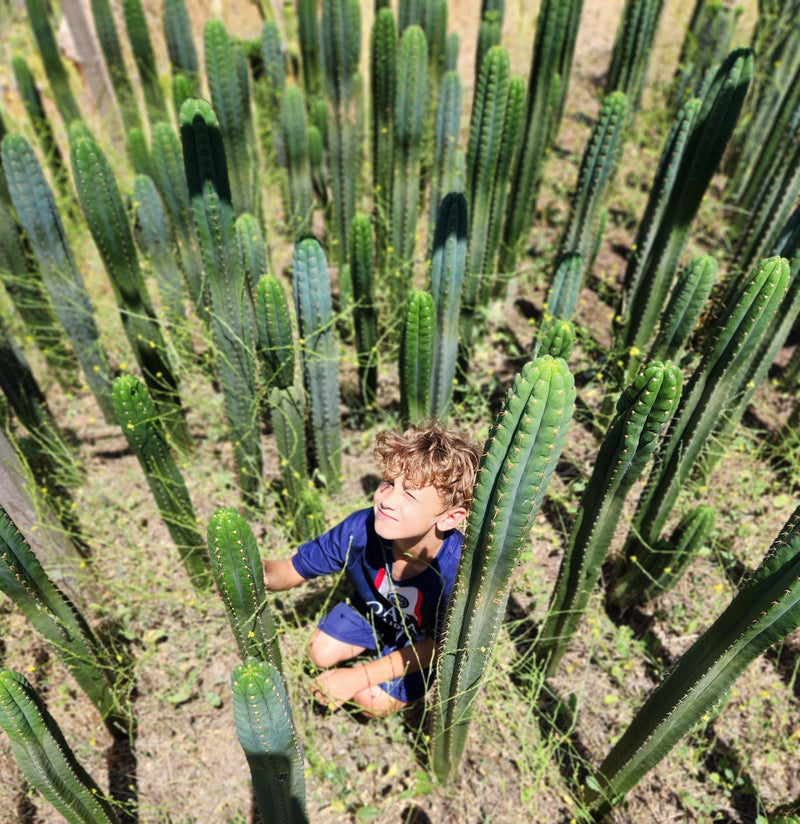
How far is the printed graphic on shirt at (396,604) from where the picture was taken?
7.45ft

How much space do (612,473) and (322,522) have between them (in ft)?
4.98

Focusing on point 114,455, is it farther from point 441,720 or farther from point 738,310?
point 738,310

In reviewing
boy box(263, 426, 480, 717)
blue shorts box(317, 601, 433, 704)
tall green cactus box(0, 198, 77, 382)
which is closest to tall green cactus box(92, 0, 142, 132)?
tall green cactus box(0, 198, 77, 382)

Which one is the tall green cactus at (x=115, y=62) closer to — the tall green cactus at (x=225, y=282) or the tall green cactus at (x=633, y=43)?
the tall green cactus at (x=225, y=282)

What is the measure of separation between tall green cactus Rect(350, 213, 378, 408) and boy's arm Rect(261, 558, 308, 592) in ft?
3.43

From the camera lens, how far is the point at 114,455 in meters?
3.44

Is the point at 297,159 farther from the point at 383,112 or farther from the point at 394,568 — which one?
the point at 394,568

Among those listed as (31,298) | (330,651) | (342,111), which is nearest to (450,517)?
(330,651)

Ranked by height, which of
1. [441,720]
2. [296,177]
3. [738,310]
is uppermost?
[738,310]

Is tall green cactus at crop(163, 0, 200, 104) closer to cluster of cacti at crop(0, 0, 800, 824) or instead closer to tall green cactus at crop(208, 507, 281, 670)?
cluster of cacti at crop(0, 0, 800, 824)

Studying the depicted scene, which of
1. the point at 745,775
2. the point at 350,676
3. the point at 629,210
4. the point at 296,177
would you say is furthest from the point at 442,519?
the point at 629,210

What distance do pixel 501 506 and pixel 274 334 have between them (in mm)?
1380

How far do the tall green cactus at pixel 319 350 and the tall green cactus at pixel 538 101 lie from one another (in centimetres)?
160

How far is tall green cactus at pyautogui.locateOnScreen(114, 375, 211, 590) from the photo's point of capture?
2.18 metres
